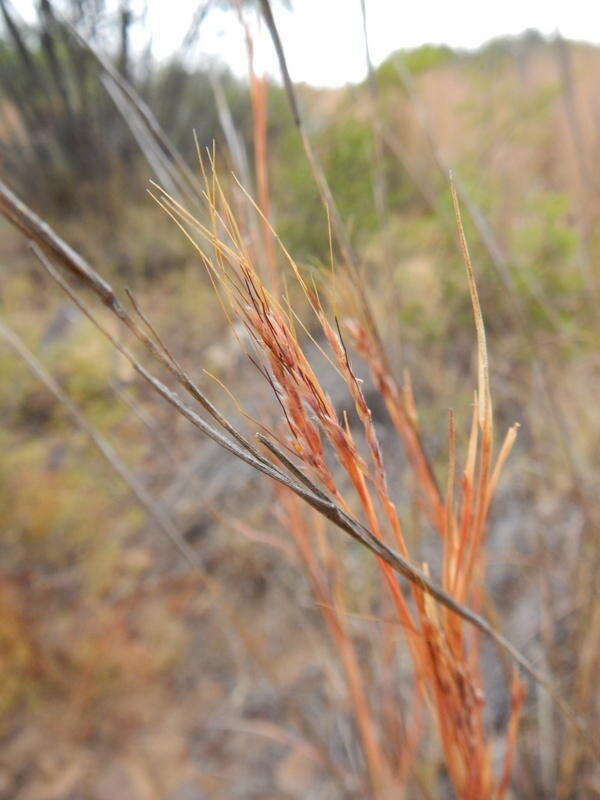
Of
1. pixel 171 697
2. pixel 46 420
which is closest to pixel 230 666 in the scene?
pixel 171 697

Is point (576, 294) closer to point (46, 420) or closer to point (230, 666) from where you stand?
point (230, 666)

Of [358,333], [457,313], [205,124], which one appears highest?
[205,124]

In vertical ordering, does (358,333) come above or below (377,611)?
above

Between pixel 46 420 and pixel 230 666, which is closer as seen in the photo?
pixel 230 666

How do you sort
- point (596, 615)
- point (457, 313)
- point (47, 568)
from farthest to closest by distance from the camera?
point (457, 313)
point (47, 568)
point (596, 615)

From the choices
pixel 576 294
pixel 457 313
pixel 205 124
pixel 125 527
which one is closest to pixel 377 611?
pixel 125 527

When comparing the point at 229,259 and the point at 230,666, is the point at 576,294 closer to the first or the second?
the point at 230,666

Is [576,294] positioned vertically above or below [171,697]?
above

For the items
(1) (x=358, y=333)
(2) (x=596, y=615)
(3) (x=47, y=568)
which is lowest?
(3) (x=47, y=568)

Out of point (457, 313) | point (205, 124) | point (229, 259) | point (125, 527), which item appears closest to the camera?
point (229, 259)
